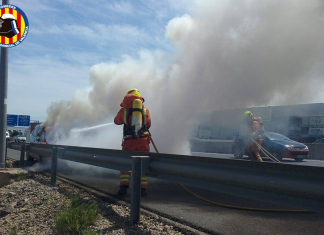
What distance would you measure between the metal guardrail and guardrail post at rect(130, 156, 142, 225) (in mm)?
23

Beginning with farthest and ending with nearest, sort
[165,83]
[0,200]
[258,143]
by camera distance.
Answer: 1. [165,83]
2. [258,143]
3. [0,200]

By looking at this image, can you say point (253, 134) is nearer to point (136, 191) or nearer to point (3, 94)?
point (136, 191)

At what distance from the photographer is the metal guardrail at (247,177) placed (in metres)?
2.78

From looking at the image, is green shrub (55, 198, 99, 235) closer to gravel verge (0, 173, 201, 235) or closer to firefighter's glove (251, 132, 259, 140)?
gravel verge (0, 173, 201, 235)

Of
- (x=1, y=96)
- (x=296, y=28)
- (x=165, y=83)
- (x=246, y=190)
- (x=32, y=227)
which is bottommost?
(x=32, y=227)

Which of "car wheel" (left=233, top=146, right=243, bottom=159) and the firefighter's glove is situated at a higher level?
the firefighter's glove

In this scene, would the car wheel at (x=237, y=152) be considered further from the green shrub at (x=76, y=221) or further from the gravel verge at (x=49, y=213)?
the green shrub at (x=76, y=221)

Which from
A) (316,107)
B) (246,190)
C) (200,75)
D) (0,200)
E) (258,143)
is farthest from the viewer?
(316,107)

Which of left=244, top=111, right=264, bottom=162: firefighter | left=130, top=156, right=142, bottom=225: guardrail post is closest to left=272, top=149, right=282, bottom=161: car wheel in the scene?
left=244, top=111, right=264, bottom=162: firefighter

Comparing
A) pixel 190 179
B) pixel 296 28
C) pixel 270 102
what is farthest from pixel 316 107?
pixel 190 179

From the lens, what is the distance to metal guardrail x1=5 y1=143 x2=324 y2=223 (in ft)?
9.12

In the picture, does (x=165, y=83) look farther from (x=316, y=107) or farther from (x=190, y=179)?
(x=316, y=107)

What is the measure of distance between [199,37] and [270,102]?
10.8ft

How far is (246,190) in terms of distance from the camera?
127 inches
